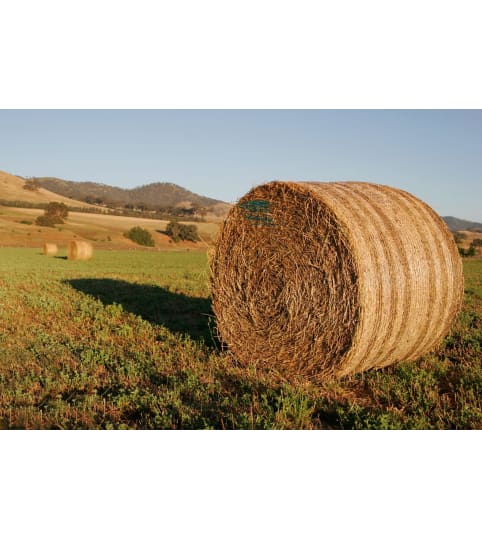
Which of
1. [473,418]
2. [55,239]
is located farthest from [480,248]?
[473,418]

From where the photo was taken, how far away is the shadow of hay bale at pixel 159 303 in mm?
8719

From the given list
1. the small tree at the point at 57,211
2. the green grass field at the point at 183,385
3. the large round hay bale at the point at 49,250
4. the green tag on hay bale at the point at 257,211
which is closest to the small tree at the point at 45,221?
the small tree at the point at 57,211

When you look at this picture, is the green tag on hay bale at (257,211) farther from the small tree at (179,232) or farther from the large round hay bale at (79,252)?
the small tree at (179,232)

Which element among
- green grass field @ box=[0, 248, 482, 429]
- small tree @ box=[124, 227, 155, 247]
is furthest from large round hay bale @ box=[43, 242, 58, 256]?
green grass field @ box=[0, 248, 482, 429]

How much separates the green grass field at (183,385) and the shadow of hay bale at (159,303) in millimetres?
104

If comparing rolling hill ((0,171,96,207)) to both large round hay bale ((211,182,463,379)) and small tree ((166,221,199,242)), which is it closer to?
small tree ((166,221,199,242))

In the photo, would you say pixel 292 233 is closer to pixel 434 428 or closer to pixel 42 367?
pixel 434 428

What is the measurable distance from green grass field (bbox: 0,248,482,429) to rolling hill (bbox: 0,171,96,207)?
57307 mm

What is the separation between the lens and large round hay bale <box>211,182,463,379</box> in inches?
225

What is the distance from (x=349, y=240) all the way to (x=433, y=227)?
1.62m

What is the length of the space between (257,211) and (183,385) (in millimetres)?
2589

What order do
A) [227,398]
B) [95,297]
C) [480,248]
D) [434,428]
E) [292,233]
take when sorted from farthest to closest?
[480,248], [95,297], [292,233], [227,398], [434,428]

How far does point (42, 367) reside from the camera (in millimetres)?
6312

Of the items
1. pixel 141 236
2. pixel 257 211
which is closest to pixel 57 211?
pixel 141 236
